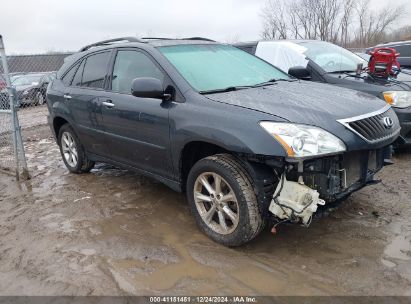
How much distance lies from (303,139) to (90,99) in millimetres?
2754

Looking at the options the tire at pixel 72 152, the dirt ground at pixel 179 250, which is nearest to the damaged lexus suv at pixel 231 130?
the dirt ground at pixel 179 250

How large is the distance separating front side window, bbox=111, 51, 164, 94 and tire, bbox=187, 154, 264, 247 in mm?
1072

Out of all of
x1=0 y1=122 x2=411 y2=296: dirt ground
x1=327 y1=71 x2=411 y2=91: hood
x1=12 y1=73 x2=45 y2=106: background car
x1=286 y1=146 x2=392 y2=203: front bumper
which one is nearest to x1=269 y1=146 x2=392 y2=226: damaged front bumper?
x1=286 y1=146 x2=392 y2=203: front bumper

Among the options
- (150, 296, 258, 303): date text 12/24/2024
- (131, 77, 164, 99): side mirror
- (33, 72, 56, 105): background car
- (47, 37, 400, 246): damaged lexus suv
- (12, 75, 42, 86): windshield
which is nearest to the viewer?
(150, 296, 258, 303): date text 12/24/2024

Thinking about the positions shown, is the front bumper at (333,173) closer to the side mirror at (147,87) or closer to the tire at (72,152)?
the side mirror at (147,87)

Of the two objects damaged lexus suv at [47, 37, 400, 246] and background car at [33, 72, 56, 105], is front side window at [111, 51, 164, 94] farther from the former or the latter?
background car at [33, 72, 56, 105]

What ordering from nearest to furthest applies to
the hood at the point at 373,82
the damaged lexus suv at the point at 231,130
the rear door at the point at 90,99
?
the damaged lexus suv at the point at 231,130 → the rear door at the point at 90,99 → the hood at the point at 373,82

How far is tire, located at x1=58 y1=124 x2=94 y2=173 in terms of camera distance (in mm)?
5301

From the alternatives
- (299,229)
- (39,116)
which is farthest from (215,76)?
(39,116)

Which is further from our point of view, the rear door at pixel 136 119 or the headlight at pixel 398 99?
the headlight at pixel 398 99

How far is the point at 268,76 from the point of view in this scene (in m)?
4.13

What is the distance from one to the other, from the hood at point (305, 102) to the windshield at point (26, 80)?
1478cm

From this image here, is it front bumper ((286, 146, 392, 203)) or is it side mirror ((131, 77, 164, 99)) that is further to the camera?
side mirror ((131, 77, 164, 99))

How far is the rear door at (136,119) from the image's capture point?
366 centimetres
